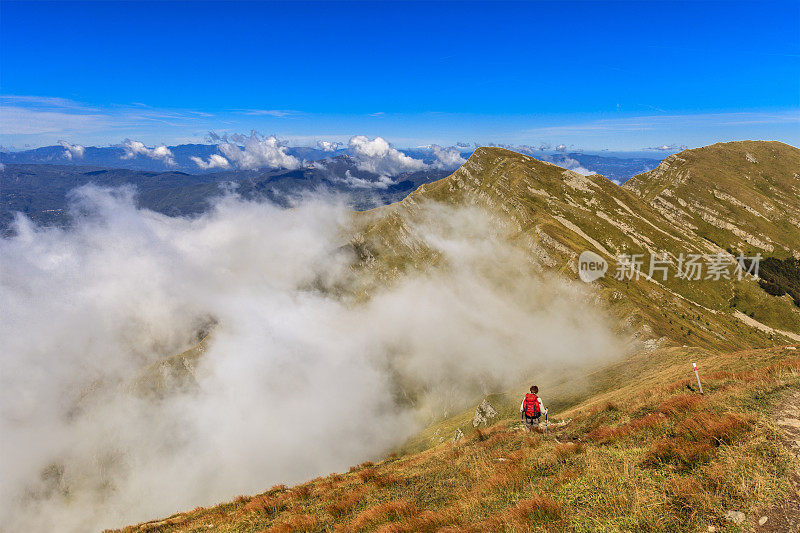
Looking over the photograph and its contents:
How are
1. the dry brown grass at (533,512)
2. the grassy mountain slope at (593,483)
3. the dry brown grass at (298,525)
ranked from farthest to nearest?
the dry brown grass at (298,525) → the dry brown grass at (533,512) → the grassy mountain slope at (593,483)

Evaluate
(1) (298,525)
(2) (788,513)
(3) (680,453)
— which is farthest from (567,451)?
(1) (298,525)

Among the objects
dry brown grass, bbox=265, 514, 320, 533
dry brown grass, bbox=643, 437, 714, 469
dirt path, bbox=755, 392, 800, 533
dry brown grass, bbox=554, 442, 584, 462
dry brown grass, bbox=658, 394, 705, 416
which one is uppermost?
dirt path, bbox=755, 392, 800, 533

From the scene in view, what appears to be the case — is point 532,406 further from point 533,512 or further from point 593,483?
point 533,512

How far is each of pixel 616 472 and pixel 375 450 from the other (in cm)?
16243

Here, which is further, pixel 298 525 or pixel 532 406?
pixel 532 406

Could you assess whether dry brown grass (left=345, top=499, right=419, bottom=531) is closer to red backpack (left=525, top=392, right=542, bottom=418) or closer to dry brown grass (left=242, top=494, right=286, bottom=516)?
dry brown grass (left=242, top=494, right=286, bottom=516)

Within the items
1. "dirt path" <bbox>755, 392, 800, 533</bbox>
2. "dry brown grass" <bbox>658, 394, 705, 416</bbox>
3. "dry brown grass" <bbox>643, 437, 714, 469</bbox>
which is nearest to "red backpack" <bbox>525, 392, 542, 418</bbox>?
"dry brown grass" <bbox>658, 394, 705, 416</bbox>

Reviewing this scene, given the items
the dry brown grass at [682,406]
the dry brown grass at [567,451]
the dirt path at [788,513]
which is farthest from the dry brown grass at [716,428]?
the dry brown grass at [567,451]

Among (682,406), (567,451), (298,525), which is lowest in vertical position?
(298,525)

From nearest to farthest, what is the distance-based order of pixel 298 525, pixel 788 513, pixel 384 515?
pixel 788 513, pixel 384 515, pixel 298 525

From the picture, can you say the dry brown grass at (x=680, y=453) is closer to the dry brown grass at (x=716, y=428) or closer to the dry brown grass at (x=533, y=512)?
the dry brown grass at (x=716, y=428)

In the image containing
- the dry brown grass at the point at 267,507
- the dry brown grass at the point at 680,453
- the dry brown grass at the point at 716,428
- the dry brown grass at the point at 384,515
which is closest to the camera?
the dry brown grass at the point at 680,453

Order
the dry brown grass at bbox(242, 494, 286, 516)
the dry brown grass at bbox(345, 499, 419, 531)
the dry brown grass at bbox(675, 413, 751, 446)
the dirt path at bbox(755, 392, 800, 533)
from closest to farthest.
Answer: the dirt path at bbox(755, 392, 800, 533)
the dry brown grass at bbox(675, 413, 751, 446)
the dry brown grass at bbox(345, 499, 419, 531)
the dry brown grass at bbox(242, 494, 286, 516)

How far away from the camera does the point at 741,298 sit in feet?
523
